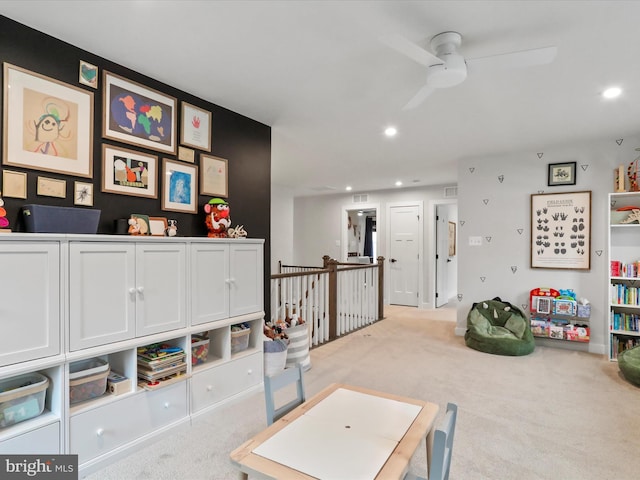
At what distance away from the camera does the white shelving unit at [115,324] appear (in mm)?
1719

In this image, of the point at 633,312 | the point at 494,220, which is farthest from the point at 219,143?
the point at 633,312

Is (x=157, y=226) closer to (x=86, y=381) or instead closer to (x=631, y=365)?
(x=86, y=381)

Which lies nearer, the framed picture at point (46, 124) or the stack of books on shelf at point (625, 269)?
the framed picture at point (46, 124)

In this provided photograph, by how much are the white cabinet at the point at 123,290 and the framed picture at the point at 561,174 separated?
4.20 metres

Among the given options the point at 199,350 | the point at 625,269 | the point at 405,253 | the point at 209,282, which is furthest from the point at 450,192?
the point at 199,350

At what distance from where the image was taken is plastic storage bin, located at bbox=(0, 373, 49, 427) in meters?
1.72

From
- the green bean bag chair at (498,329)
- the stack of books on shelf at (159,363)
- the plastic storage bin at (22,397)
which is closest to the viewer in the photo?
the plastic storage bin at (22,397)

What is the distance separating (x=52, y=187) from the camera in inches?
81.1

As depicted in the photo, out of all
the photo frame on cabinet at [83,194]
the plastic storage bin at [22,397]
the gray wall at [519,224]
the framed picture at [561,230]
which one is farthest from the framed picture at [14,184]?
the framed picture at [561,230]

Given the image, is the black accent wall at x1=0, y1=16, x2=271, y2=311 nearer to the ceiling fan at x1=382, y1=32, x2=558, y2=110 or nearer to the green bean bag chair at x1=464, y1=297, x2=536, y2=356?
the ceiling fan at x1=382, y1=32, x2=558, y2=110

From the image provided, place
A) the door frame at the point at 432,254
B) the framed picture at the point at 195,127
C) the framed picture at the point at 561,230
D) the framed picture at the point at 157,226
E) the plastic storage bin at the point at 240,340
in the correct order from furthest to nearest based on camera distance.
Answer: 1. the door frame at the point at 432,254
2. the framed picture at the point at 561,230
3. the plastic storage bin at the point at 240,340
4. the framed picture at the point at 195,127
5. the framed picture at the point at 157,226

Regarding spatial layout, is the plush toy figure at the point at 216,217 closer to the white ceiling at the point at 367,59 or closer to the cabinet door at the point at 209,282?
the cabinet door at the point at 209,282

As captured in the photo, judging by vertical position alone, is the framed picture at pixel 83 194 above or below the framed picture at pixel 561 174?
below

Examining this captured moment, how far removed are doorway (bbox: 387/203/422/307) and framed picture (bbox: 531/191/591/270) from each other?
281 cm
